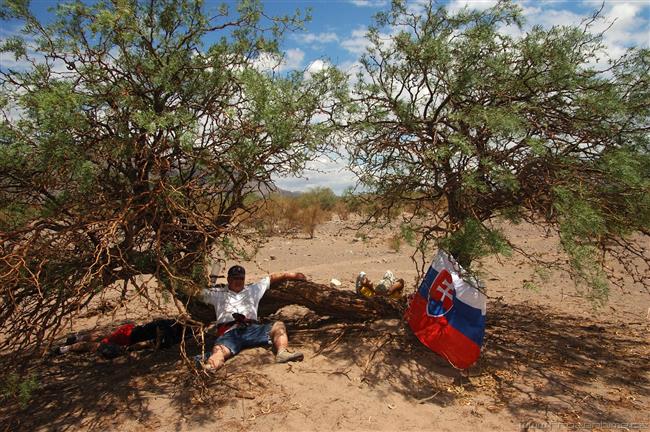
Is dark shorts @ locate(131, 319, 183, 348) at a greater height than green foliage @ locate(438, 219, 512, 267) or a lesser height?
lesser

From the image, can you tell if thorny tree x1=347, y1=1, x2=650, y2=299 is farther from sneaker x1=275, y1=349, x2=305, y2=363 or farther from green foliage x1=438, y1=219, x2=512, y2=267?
sneaker x1=275, y1=349, x2=305, y2=363

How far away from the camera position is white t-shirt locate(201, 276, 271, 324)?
5.04m

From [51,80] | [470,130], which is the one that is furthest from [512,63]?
[51,80]

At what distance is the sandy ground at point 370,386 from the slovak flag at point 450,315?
22 cm

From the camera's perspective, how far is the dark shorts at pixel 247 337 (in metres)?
4.77

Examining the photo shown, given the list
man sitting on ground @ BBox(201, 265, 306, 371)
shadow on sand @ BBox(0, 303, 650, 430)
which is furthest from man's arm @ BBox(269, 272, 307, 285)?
shadow on sand @ BBox(0, 303, 650, 430)

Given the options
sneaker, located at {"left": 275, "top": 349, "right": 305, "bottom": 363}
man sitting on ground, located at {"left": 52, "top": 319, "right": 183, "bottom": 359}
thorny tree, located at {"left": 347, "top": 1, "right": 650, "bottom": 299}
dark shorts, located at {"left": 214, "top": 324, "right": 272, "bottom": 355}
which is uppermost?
thorny tree, located at {"left": 347, "top": 1, "right": 650, "bottom": 299}

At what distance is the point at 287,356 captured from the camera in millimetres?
4531

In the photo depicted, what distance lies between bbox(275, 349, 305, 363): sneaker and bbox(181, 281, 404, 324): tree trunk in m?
0.83

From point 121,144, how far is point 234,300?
2206 millimetres

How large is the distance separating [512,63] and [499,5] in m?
0.62

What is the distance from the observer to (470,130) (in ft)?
15.4

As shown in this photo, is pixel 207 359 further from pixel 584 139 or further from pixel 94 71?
pixel 584 139

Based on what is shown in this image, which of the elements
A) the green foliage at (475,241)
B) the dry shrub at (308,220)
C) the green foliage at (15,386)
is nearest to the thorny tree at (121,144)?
the green foliage at (15,386)
